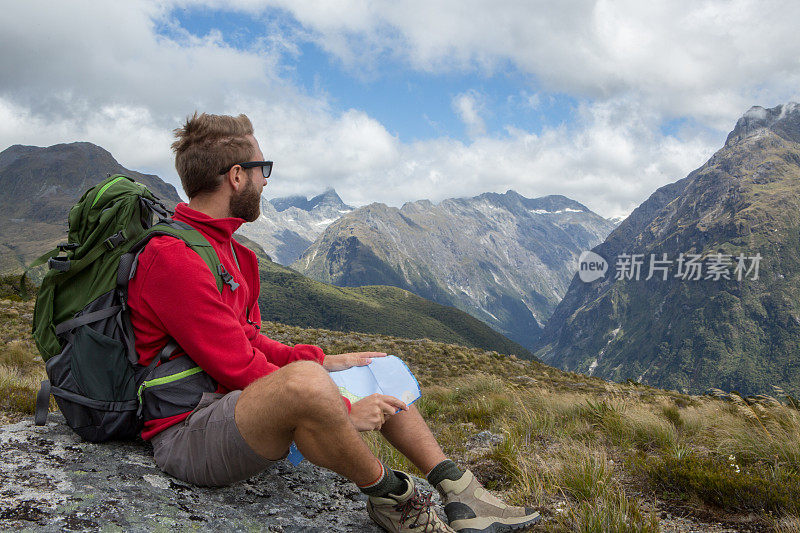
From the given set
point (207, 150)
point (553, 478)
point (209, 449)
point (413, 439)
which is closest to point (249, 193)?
point (207, 150)

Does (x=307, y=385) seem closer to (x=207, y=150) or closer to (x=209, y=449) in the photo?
(x=209, y=449)

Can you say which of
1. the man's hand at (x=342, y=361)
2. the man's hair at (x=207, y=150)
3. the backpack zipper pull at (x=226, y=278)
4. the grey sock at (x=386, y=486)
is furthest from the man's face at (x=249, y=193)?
the grey sock at (x=386, y=486)

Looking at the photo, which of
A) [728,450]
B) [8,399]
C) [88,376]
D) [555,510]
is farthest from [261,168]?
[728,450]

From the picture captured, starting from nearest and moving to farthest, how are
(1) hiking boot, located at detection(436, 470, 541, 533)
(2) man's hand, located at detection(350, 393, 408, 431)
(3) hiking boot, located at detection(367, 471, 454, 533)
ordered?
(3) hiking boot, located at detection(367, 471, 454, 533) → (2) man's hand, located at detection(350, 393, 408, 431) → (1) hiking boot, located at detection(436, 470, 541, 533)

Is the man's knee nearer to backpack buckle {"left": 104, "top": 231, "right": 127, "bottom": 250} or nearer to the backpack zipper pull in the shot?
the backpack zipper pull

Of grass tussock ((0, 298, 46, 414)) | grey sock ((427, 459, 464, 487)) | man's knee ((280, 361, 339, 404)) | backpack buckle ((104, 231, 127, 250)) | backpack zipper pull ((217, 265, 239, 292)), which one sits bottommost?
grass tussock ((0, 298, 46, 414))

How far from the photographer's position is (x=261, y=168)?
12.4ft

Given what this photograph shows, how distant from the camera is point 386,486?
9.74 ft

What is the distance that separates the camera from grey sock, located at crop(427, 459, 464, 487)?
355 cm

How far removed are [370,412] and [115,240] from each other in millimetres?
2137

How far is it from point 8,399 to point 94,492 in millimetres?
2740

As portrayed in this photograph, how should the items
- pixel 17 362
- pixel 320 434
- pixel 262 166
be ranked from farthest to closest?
pixel 17 362 → pixel 262 166 → pixel 320 434

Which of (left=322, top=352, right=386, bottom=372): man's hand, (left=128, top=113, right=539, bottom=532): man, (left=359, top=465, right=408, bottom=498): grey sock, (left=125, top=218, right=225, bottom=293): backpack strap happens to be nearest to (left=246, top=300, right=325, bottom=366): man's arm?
(left=322, top=352, right=386, bottom=372): man's hand

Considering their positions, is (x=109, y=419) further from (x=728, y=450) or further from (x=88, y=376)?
(x=728, y=450)
